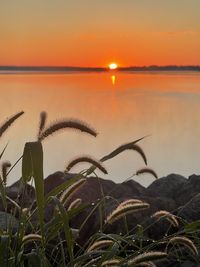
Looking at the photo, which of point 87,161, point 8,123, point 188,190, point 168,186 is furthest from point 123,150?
point 168,186

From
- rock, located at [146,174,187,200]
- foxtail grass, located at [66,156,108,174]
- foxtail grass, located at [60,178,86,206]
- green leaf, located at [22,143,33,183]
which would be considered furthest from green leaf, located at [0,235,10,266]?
rock, located at [146,174,187,200]

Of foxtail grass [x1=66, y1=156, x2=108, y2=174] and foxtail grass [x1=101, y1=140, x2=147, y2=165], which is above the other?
foxtail grass [x1=101, y1=140, x2=147, y2=165]

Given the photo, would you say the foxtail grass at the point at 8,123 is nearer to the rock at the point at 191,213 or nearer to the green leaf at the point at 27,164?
the green leaf at the point at 27,164

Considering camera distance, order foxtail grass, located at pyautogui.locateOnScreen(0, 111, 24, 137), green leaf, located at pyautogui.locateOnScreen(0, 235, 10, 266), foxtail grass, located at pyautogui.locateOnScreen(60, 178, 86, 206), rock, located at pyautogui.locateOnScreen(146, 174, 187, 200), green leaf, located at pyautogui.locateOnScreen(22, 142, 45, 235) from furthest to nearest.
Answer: rock, located at pyautogui.locateOnScreen(146, 174, 187, 200)
foxtail grass, located at pyautogui.locateOnScreen(60, 178, 86, 206)
foxtail grass, located at pyautogui.locateOnScreen(0, 111, 24, 137)
green leaf, located at pyautogui.locateOnScreen(0, 235, 10, 266)
green leaf, located at pyautogui.locateOnScreen(22, 142, 45, 235)

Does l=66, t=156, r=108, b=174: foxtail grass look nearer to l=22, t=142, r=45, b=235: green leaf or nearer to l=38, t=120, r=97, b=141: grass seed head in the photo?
l=38, t=120, r=97, b=141: grass seed head

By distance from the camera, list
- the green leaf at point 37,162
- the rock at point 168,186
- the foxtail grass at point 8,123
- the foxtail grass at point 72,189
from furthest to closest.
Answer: the rock at point 168,186 → the foxtail grass at point 72,189 → the foxtail grass at point 8,123 → the green leaf at point 37,162

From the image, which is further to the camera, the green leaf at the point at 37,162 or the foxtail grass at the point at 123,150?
the foxtail grass at the point at 123,150

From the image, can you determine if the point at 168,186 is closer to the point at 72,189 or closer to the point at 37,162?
the point at 72,189

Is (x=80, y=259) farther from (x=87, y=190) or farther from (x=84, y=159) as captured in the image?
(x=87, y=190)

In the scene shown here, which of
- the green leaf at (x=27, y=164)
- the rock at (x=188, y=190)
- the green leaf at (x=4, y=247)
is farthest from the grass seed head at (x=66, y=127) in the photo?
the rock at (x=188, y=190)

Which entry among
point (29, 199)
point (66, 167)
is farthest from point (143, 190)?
point (66, 167)

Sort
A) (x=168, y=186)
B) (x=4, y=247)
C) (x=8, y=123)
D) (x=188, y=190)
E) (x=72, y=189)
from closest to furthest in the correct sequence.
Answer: (x=4, y=247) → (x=8, y=123) → (x=72, y=189) → (x=188, y=190) → (x=168, y=186)

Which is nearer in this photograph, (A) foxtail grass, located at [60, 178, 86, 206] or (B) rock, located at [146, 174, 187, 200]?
(A) foxtail grass, located at [60, 178, 86, 206]

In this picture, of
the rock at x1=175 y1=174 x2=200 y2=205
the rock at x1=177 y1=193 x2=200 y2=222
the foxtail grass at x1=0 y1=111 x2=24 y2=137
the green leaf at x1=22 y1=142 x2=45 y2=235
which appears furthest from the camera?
the rock at x1=175 y1=174 x2=200 y2=205
